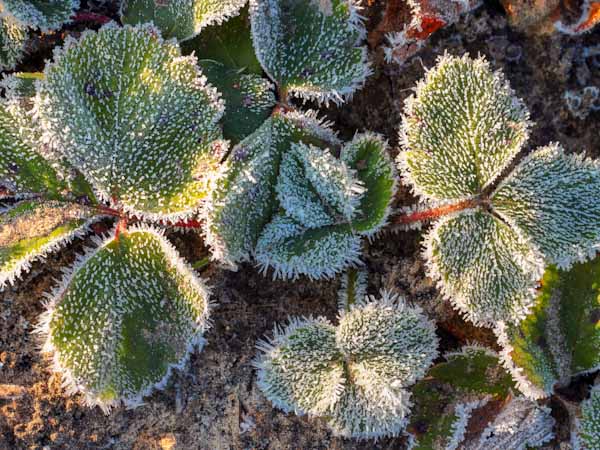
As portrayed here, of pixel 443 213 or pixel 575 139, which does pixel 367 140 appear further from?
pixel 575 139

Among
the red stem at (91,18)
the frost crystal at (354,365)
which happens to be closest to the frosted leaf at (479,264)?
the frost crystal at (354,365)

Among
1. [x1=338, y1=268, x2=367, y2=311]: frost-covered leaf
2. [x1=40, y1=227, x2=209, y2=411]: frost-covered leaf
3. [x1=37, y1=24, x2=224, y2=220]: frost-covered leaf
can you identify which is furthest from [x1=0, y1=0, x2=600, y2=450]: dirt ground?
[x1=37, y1=24, x2=224, y2=220]: frost-covered leaf

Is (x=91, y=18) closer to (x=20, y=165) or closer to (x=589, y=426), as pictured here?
(x=20, y=165)

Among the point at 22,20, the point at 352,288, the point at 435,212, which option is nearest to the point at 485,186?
the point at 435,212

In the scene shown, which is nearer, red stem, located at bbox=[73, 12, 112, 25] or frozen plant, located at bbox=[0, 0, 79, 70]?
frozen plant, located at bbox=[0, 0, 79, 70]

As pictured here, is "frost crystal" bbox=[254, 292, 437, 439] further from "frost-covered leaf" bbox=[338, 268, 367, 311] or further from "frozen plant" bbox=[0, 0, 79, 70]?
"frozen plant" bbox=[0, 0, 79, 70]

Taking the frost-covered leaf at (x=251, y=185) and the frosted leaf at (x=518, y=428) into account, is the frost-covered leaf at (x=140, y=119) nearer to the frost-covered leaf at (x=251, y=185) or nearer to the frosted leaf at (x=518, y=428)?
the frost-covered leaf at (x=251, y=185)

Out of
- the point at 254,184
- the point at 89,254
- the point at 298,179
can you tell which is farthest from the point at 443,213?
the point at 89,254
